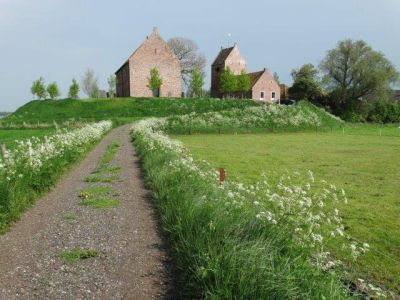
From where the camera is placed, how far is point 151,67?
73375 mm

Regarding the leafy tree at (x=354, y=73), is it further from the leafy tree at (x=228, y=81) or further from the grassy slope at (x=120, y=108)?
the grassy slope at (x=120, y=108)

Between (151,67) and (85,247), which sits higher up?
(151,67)

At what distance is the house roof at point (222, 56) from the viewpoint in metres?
87.4

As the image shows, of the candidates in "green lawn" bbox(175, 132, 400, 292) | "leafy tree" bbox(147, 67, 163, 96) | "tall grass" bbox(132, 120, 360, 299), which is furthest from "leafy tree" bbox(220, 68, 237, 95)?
"tall grass" bbox(132, 120, 360, 299)

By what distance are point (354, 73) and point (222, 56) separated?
27.4 metres

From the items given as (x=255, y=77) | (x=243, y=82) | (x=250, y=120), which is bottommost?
(x=250, y=120)

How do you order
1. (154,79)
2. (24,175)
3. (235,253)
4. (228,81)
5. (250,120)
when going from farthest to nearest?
(228,81) → (154,79) → (250,120) → (24,175) → (235,253)

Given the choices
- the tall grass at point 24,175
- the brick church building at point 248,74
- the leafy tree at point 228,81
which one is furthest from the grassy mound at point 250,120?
the brick church building at point 248,74

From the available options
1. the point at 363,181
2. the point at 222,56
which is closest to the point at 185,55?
the point at 222,56

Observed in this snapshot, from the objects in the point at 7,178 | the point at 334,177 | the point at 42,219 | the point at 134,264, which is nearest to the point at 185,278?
the point at 134,264

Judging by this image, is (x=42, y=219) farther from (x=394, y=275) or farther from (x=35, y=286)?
(x=394, y=275)

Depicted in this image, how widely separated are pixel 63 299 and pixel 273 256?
258 cm

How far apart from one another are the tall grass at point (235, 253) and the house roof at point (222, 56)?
8126cm

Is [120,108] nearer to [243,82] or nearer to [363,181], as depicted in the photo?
[243,82]
